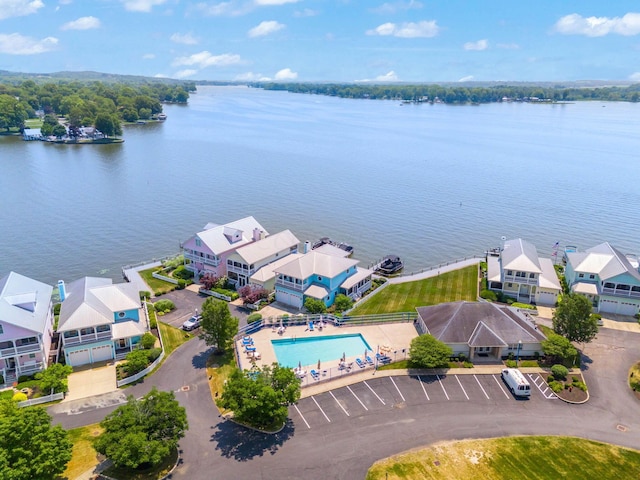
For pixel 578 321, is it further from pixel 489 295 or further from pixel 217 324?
pixel 217 324

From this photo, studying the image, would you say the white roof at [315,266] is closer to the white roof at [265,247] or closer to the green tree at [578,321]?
the white roof at [265,247]

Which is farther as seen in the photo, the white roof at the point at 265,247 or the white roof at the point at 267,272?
the white roof at the point at 265,247

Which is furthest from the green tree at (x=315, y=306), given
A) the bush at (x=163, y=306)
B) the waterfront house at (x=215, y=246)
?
the bush at (x=163, y=306)

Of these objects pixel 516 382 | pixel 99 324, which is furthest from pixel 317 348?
pixel 99 324

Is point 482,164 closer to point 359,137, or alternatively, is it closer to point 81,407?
point 359,137

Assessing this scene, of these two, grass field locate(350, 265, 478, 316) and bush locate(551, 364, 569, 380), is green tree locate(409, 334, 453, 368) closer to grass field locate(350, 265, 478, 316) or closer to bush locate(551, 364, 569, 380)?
bush locate(551, 364, 569, 380)

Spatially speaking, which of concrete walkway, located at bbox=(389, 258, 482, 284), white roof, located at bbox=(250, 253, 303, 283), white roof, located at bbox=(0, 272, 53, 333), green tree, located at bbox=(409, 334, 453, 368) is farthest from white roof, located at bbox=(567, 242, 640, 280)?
white roof, located at bbox=(0, 272, 53, 333)

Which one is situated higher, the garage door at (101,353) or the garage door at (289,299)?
the garage door at (289,299)
